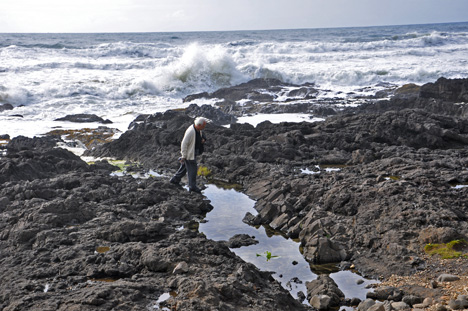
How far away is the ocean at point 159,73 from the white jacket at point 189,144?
37.5 feet

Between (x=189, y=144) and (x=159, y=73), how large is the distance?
93.3 feet

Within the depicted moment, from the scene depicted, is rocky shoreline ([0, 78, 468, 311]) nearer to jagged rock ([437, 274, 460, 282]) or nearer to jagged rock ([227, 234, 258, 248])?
jagged rock ([437, 274, 460, 282])

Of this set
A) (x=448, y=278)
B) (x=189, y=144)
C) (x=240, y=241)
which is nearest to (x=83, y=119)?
(x=189, y=144)

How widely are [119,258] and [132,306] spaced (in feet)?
4.76

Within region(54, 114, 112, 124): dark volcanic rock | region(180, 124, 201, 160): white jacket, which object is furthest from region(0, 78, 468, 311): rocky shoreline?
region(54, 114, 112, 124): dark volcanic rock

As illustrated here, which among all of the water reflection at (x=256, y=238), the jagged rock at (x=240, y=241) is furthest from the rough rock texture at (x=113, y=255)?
the jagged rock at (x=240, y=241)

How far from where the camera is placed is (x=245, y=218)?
9.32m

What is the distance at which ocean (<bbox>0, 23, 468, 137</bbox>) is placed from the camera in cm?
2805

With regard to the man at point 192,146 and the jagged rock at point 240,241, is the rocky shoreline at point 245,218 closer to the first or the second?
the man at point 192,146

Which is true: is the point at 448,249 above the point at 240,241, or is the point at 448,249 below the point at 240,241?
above

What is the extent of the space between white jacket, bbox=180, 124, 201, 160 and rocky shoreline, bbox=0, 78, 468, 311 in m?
0.79

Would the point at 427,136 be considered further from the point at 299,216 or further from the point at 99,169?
the point at 99,169

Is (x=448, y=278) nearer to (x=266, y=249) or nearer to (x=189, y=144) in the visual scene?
(x=266, y=249)

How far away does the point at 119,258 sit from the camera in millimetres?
6551
